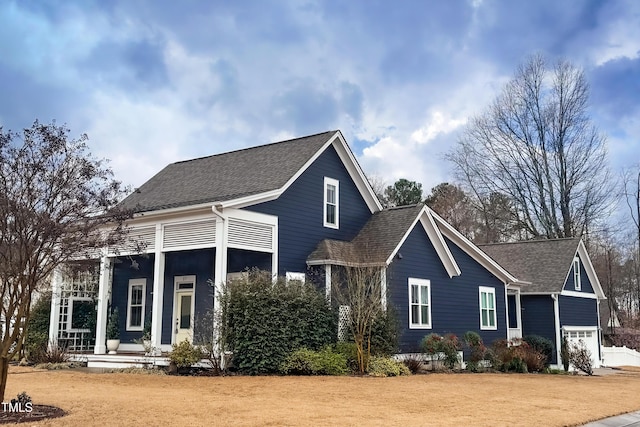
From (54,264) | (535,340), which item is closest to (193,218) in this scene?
(54,264)

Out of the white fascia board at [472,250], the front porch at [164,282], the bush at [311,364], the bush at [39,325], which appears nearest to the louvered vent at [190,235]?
the front porch at [164,282]

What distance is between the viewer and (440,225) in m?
25.6

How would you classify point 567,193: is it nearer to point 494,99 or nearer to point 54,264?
point 494,99

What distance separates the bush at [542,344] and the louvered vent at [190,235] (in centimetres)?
1656

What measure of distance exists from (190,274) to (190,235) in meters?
3.05

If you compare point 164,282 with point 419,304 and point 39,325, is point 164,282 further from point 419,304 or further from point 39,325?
point 419,304

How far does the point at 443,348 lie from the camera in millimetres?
22750

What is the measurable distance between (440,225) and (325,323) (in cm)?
827

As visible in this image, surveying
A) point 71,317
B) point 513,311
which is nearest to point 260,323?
point 71,317

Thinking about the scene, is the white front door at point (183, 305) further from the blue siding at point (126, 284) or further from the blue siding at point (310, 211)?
the blue siding at point (310, 211)

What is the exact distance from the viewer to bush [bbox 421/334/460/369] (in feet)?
74.3

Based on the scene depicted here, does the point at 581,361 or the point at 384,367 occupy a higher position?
the point at 384,367

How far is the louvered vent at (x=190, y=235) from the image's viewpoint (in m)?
18.7

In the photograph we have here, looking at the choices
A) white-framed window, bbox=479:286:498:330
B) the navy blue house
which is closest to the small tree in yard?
the navy blue house
